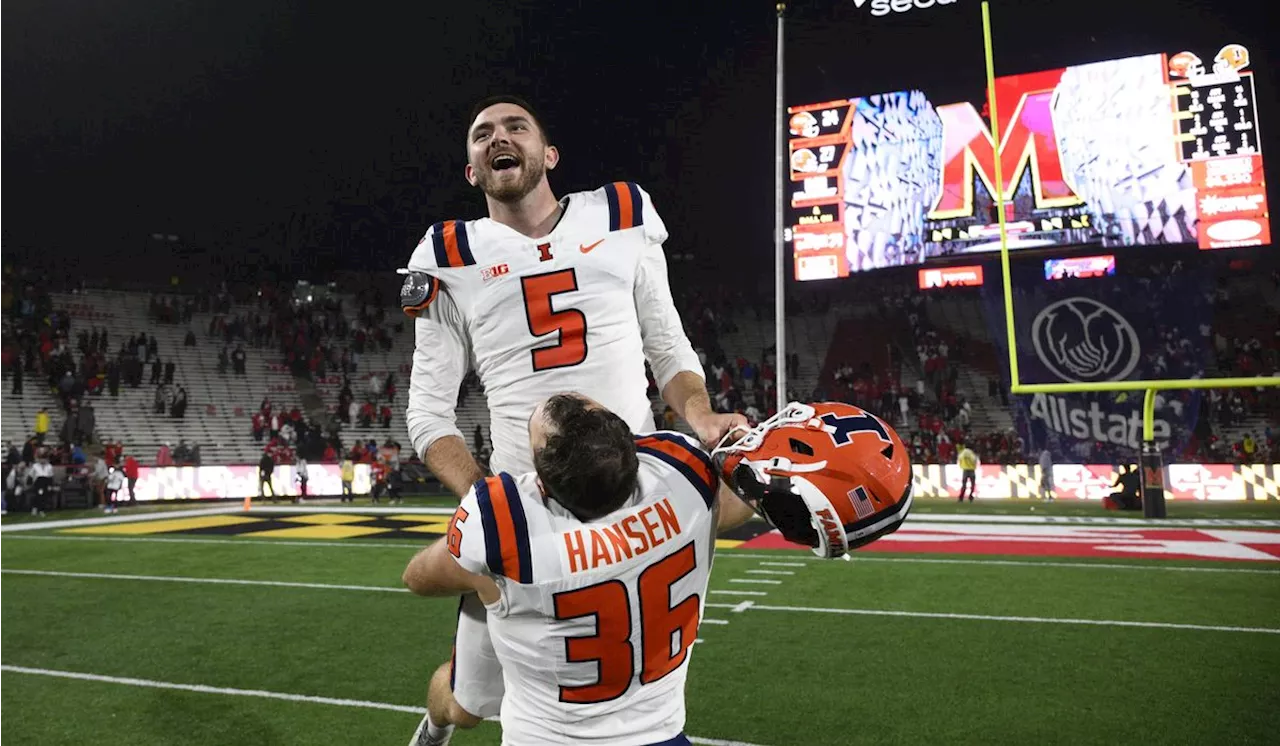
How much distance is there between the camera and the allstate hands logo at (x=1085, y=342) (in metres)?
15.5

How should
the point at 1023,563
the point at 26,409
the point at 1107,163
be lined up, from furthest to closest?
the point at 26,409 < the point at 1107,163 < the point at 1023,563

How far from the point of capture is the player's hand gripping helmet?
1.66 metres

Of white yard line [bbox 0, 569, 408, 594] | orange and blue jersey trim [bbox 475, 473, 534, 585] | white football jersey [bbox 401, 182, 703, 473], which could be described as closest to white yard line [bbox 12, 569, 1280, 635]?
white yard line [bbox 0, 569, 408, 594]

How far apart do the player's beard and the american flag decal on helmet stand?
1.34 m

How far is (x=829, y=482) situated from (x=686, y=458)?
0.43 metres

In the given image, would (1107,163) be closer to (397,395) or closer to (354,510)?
(354,510)

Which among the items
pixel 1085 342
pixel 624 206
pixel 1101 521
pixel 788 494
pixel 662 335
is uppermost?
pixel 1085 342

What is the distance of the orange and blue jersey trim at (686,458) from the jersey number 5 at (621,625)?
0.45ft

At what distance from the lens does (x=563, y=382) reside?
2471 mm

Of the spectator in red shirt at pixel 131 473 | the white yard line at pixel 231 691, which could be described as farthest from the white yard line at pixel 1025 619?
the spectator in red shirt at pixel 131 473

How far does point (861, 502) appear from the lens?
65.7 inches

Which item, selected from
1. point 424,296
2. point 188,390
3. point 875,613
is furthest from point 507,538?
point 188,390

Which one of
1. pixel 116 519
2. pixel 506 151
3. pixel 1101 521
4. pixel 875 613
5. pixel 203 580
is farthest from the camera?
pixel 116 519

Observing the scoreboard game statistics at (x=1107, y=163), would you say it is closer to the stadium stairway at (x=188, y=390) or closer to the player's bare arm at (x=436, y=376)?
the player's bare arm at (x=436, y=376)
